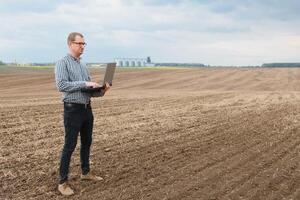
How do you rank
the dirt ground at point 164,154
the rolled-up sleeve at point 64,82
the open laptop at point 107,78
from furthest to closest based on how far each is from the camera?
the dirt ground at point 164,154 → the open laptop at point 107,78 → the rolled-up sleeve at point 64,82

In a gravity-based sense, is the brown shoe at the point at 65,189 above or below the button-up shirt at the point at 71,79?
below

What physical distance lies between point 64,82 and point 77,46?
505mm

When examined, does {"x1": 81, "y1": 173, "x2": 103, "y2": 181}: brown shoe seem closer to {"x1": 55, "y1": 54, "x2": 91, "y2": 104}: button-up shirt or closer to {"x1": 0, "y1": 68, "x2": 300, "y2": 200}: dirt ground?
{"x1": 0, "y1": 68, "x2": 300, "y2": 200}: dirt ground

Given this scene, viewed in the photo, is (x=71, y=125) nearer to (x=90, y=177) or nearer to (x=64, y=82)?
(x=64, y=82)

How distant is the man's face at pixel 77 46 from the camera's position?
6.54 metres

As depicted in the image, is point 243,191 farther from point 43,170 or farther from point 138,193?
point 43,170

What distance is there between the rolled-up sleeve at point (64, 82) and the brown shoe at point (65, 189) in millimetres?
1310

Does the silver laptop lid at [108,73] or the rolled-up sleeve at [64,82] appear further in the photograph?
the silver laptop lid at [108,73]

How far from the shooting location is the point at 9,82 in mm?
35875

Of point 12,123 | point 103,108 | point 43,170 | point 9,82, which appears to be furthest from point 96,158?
point 9,82

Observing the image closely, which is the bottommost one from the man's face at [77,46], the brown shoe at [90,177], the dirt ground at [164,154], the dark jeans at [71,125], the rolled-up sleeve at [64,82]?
the dirt ground at [164,154]

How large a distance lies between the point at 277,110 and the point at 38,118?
7.71 m

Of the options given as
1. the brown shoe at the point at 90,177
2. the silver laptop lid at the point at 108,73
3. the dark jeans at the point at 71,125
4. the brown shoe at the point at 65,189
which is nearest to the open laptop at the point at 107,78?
the silver laptop lid at the point at 108,73

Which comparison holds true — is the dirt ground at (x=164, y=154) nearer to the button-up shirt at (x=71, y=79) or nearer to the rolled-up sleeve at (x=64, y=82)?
the button-up shirt at (x=71, y=79)
